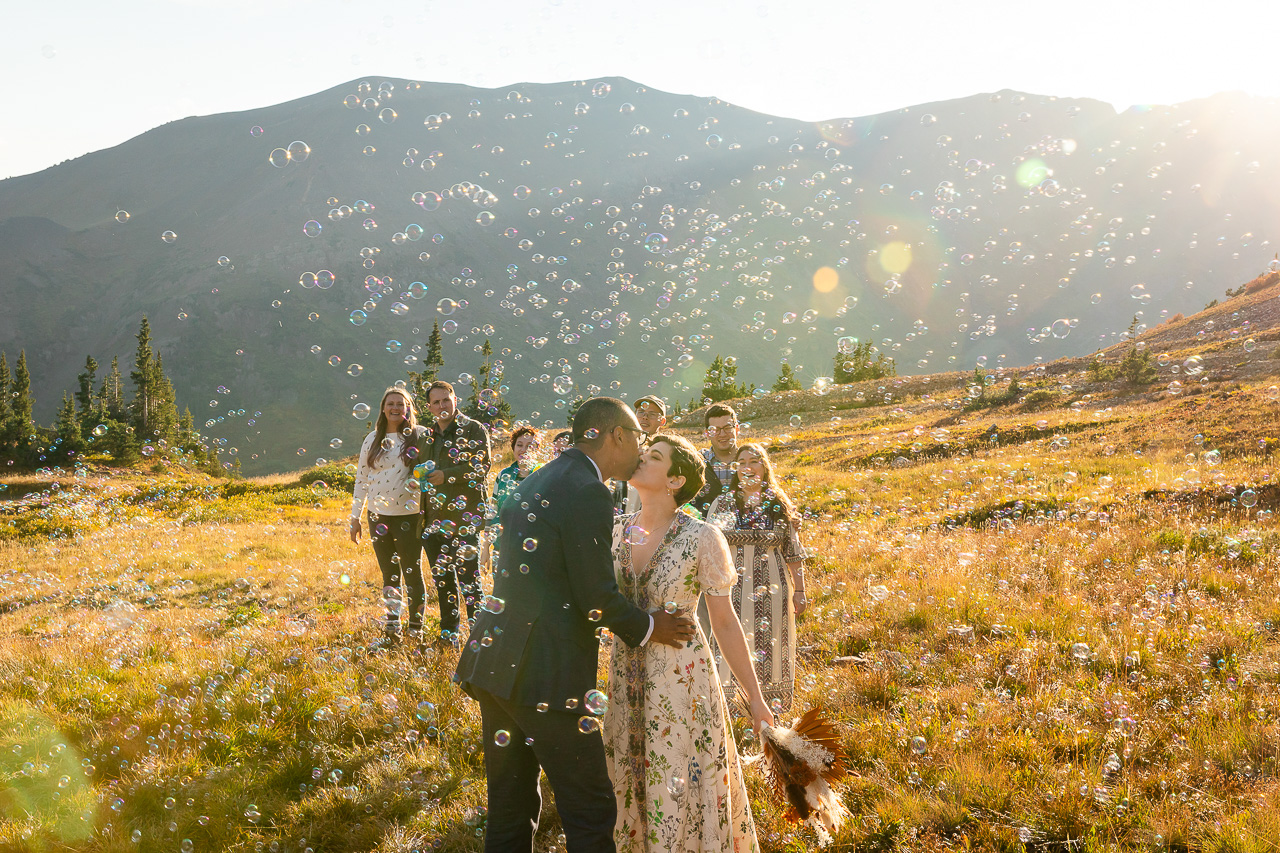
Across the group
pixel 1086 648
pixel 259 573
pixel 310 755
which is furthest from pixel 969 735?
pixel 259 573

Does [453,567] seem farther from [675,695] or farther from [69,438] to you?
[69,438]

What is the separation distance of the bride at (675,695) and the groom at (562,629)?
11.5 inches

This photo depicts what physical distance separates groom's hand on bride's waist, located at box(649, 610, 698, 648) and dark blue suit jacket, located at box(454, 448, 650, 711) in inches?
5.1

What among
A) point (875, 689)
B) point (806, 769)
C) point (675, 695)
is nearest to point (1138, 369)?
point (875, 689)

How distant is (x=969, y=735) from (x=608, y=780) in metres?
3.22

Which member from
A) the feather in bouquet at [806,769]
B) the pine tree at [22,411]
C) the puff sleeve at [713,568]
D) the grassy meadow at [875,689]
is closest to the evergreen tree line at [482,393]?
the grassy meadow at [875,689]

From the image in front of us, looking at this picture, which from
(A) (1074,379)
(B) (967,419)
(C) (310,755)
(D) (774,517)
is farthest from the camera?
(A) (1074,379)

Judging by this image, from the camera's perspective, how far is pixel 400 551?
7367 millimetres

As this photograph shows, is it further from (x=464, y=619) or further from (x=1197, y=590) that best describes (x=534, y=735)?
(x=1197, y=590)

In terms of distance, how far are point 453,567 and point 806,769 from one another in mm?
4957

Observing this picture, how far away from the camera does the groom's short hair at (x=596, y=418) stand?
316 centimetres

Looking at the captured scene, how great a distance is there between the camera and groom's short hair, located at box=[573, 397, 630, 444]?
3162 millimetres

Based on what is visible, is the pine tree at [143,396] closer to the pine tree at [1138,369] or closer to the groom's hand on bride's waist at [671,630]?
the groom's hand on bride's waist at [671,630]

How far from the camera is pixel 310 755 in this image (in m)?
5.32
